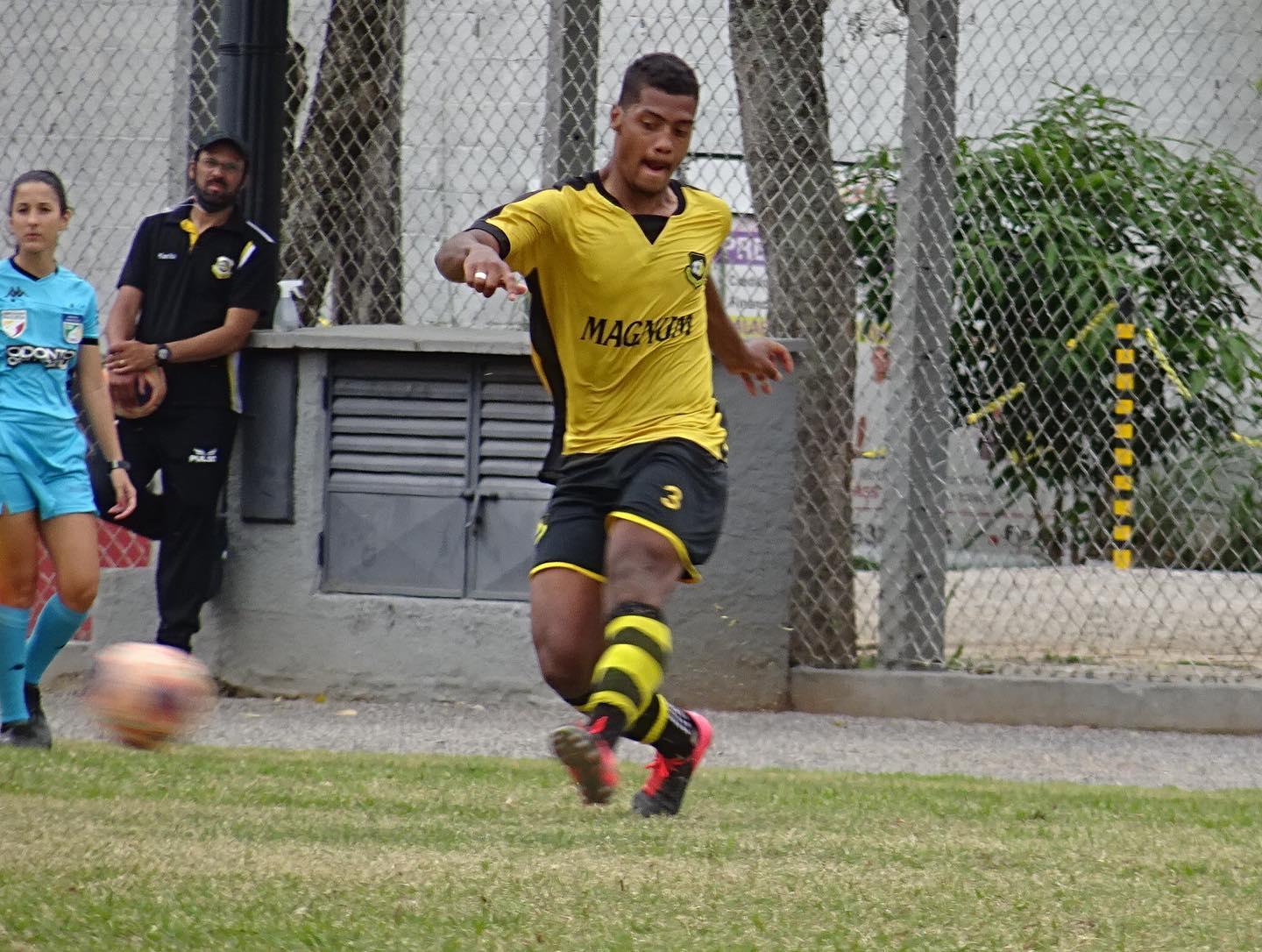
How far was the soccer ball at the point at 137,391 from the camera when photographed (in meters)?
8.39

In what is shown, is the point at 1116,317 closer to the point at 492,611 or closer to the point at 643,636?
the point at 492,611

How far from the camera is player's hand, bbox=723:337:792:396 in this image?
5.96 m

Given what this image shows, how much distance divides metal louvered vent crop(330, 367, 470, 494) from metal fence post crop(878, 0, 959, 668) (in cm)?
210

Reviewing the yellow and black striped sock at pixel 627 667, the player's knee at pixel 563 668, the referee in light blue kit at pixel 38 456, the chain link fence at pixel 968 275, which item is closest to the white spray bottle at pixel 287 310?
the chain link fence at pixel 968 275

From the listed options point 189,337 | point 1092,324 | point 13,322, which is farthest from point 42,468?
point 1092,324

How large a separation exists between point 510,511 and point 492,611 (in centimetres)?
48

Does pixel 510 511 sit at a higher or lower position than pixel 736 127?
lower

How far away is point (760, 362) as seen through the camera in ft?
19.6

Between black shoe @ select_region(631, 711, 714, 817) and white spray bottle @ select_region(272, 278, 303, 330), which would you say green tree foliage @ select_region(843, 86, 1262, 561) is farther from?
black shoe @ select_region(631, 711, 714, 817)

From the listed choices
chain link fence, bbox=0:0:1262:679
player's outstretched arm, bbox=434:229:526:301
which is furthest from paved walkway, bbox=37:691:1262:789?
player's outstretched arm, bbox=434:229:526:301

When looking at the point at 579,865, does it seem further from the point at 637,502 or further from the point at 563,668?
the point at 637,502

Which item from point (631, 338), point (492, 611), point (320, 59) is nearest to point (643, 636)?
point (631, 338)

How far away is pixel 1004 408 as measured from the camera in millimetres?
9617

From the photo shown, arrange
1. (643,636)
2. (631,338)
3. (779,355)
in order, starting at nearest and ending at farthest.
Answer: (643,636)
(631,338)
(779,355)
